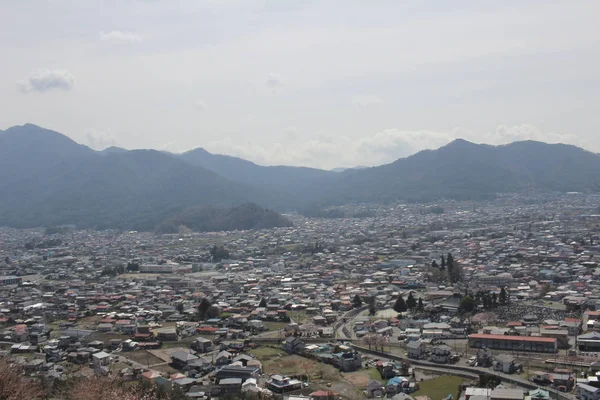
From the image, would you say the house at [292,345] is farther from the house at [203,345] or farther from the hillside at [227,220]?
the hillside at [227,220]

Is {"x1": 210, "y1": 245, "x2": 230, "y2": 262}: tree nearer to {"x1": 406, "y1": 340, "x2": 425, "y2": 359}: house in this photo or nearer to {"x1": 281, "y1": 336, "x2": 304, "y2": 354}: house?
{"x1": 281, "y1": 336, "x2": 304, "y2": 354}: house

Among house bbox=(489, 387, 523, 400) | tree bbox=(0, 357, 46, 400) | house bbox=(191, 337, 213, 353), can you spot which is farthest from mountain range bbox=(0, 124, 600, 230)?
tree bbox=(0, 357, 46, 400)

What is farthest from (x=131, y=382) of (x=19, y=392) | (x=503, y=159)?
(x=503, y=159)

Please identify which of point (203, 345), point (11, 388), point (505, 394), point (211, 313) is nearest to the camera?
point (11, 388)

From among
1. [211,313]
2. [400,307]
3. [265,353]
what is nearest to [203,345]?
[265,353]

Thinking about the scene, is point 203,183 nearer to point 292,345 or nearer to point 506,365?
point 292,345

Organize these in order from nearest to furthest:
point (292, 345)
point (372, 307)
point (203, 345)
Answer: point (292, 345)
point (203, 345)
point (372, 307)
